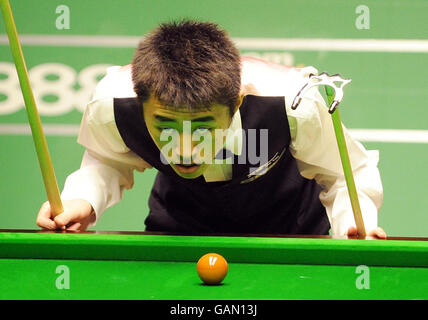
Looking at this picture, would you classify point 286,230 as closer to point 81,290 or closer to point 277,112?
point 277,112

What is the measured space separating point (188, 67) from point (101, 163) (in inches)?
24.1

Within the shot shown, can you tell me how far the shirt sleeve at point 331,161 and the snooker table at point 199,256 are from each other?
43 centimetres

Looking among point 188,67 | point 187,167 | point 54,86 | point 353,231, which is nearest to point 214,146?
point 187,167

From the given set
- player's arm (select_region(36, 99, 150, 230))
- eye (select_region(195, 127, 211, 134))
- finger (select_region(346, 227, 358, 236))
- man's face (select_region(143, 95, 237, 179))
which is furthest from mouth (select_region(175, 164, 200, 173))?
finger (select_region(346, 227, 358, 236))

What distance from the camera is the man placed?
6.51 ft

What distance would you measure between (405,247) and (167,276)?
0.60 m

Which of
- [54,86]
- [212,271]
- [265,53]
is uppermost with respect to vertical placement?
[265,53]

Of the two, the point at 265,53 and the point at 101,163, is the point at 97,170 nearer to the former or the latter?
the point at 101,163

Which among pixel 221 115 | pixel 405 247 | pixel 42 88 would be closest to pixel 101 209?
pixel 221 115

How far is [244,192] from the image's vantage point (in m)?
2.54

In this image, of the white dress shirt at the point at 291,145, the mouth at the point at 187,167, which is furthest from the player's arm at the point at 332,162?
the mouth at the point at 187,167

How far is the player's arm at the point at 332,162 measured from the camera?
221 cm
